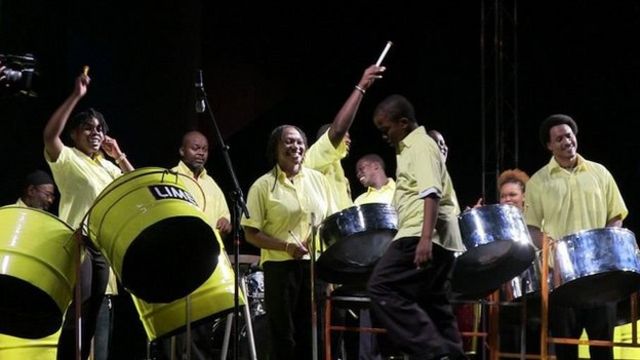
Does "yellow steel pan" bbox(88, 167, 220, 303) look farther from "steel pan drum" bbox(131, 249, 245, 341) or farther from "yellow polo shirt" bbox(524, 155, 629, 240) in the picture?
"yellow polo shirt" bbox(524, 155, 629, 240)

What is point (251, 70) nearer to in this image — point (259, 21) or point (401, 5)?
point (259, 21)

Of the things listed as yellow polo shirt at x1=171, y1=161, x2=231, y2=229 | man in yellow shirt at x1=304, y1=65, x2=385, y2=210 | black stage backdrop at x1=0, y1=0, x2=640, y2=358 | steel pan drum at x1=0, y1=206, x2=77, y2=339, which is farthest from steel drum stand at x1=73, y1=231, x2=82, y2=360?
black stage backdrop at x1=0, y1=0, x2=640, y2=358

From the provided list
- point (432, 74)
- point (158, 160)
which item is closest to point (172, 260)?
point (158, 160)

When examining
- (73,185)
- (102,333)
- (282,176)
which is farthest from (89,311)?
(282,176)

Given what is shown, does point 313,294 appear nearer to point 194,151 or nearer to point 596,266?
point 596,266

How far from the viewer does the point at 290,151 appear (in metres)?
3.88

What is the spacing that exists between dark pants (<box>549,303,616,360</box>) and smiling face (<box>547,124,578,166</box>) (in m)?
0.58

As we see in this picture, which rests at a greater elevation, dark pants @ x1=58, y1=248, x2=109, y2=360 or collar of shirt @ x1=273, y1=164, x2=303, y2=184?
collar of shirt @ x1=273, y1=164, x2=303, y2=184

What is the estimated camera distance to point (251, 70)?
6.61m

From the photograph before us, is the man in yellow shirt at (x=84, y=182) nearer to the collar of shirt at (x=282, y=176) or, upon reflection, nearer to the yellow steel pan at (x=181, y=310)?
the yellow steel pan at (x=181, y=310)

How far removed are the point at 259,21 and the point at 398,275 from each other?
3691 millimetres

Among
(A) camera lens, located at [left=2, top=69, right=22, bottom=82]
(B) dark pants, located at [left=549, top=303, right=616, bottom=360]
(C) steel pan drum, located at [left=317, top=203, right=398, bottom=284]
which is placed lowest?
(B) dark pants, located at [left=549, top=303, right=616, bottom=360]

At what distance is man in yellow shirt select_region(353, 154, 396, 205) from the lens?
4.69 m

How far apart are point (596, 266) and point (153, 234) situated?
157 cm
